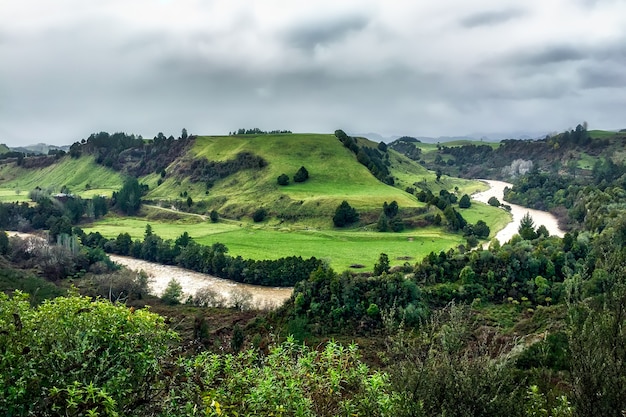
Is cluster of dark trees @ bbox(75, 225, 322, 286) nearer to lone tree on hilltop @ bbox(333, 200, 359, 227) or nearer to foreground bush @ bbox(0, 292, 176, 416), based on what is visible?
lone tree on hilltop @ bbox(333, 200, 359, 227)

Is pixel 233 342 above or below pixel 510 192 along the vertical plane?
below

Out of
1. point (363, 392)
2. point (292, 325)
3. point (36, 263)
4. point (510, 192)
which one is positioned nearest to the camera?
point (363, 392)

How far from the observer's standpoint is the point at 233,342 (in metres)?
34.3

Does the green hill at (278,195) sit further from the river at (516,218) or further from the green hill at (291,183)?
the river at (516,218)

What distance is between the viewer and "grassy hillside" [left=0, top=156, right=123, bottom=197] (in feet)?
439

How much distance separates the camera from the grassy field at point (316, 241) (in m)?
64.4

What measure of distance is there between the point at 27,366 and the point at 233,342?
27.2m

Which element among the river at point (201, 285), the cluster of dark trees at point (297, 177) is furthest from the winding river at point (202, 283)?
the cluster of dark trees at point (297, 177)

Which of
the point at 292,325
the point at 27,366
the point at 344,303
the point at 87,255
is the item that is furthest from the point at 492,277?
the point at 87,255

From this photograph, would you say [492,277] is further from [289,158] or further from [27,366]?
[289,158]

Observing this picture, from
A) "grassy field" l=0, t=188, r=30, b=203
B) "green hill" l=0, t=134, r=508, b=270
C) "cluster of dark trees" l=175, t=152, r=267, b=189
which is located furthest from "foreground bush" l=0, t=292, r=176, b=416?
"grassy field" l=0, t=188, r=30, b=203

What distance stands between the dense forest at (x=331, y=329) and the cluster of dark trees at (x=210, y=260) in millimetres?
255

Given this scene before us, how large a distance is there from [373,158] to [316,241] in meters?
70.6

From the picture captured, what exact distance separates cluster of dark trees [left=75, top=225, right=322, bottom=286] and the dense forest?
0.25 m
